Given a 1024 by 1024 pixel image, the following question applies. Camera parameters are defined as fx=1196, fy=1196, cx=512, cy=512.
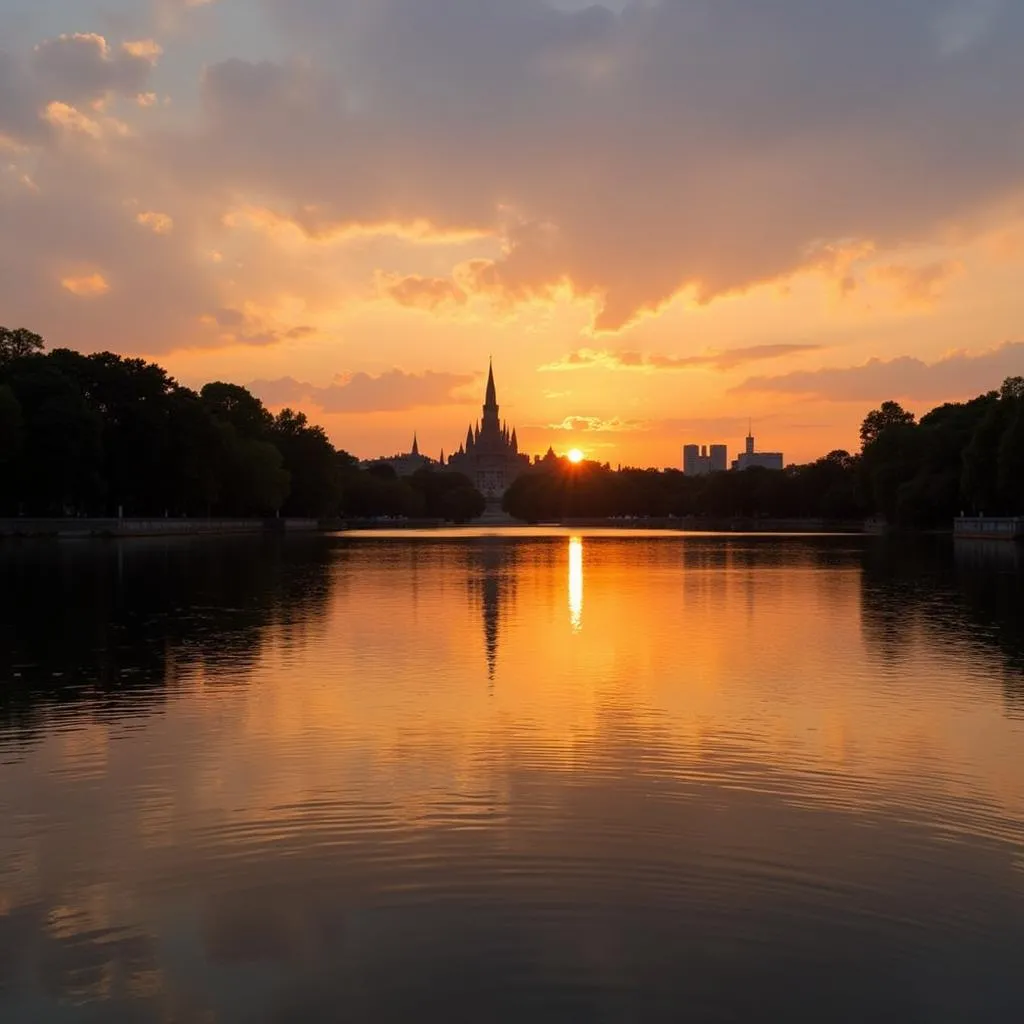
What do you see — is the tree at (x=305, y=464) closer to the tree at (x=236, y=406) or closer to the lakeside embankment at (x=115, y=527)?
the tree at (x=236, y=406)

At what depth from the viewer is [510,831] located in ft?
35.7

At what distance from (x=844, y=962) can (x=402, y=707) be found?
10006mm

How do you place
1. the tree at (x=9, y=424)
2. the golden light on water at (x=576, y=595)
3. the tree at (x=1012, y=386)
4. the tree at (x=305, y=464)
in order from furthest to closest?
the tree at (x=305, y=464)
the tree at (x=1012, y=386)
the tree at (x=9, y=424)
the golden light on water at (x=576, y=595)

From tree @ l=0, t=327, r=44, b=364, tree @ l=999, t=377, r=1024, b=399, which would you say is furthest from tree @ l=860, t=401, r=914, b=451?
tree @ l=0, t=327, r=44, b=364

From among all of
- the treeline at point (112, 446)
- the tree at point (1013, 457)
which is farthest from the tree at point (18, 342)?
the tree at point (1013, 457)

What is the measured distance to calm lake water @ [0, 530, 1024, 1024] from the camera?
25.2 feet

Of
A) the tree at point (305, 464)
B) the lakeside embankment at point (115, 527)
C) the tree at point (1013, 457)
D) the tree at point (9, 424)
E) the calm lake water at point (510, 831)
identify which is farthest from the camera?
the tree at point (305, 464)

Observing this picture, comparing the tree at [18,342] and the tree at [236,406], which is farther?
the tree at [236,406]

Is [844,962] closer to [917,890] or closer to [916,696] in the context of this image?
[917,890]

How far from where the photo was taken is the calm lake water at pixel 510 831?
768 centimetres

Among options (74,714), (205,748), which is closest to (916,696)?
(205,748)

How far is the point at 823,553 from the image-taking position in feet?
256

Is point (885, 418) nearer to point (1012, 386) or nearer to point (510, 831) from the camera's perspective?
point (1012, 386)

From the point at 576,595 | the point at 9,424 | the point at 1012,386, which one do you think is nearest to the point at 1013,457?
the point at 1012,386
